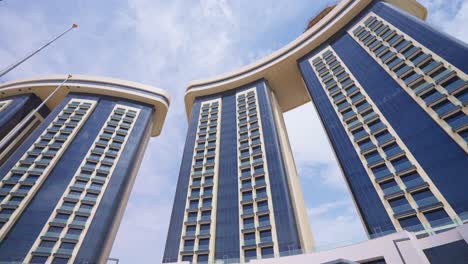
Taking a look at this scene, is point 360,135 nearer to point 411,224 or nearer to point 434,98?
point 434,98

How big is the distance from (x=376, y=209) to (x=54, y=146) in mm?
64090

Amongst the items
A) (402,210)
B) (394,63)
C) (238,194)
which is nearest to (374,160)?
(402,210)

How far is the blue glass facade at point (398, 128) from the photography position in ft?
98.0

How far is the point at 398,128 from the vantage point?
37.3 meters

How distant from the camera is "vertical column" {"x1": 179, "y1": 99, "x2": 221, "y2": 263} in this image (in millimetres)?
38875

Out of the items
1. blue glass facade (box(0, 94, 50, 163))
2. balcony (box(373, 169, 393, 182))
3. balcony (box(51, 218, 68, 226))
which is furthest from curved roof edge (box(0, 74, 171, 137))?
balcony (box(373, 169, 393, 182))

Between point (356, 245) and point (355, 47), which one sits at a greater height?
point (355, 47)

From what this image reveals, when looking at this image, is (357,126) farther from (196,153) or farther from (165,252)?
(165,252)

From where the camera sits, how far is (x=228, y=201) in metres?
44.7

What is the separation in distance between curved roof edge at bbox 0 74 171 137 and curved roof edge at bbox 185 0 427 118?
468 inches

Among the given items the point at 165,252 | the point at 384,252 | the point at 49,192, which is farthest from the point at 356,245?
the point at 49,192

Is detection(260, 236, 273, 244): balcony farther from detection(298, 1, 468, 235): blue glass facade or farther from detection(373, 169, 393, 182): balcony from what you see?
detection(373, 169, 393, 182): balcony

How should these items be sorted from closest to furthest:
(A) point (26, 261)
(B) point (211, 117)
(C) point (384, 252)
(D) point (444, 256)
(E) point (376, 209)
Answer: (D) point (444, 256), (C) point (384, 252), (E) point (376, 209), (A) point (26, 261), (B) point (211, 117)

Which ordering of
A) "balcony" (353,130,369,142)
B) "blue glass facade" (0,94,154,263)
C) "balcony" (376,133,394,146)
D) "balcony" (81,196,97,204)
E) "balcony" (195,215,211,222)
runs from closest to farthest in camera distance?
"balcony" (376,133,394,146) < "balcony" (353,130,369,142) < "blue glass facade" (0,94,154,263) < "balcony" (195,215,211,222) < "balcony" (81,196,97,204)
